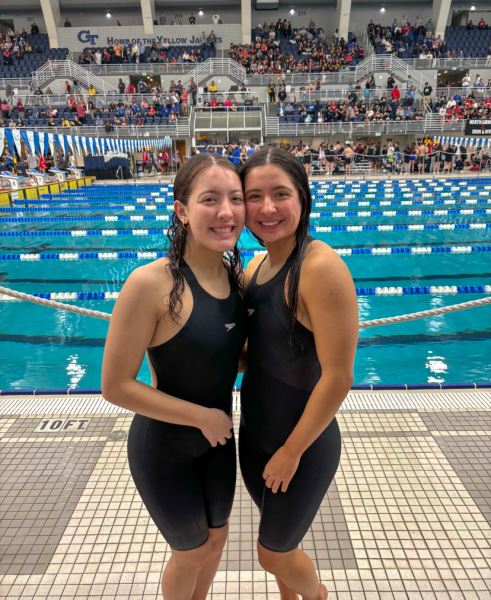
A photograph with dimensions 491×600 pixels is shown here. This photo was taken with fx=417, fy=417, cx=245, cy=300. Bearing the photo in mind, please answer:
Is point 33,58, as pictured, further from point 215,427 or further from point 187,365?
point 215,427

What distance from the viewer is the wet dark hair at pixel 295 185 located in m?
1.10

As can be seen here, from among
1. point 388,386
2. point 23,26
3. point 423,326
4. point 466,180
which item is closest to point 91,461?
point 388,386

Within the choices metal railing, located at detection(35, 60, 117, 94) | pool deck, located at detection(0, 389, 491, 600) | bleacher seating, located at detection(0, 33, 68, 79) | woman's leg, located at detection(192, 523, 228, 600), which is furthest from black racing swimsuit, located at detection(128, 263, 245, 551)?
bleacher seating, located at detection(0, 33, 68, 79)

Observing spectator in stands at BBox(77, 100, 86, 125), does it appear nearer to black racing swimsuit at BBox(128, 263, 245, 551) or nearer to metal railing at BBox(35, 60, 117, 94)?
metal railing at BBox(35, 60, 117, 94)

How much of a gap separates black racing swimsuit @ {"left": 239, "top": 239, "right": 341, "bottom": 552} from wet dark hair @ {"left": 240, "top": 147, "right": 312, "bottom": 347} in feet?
0.12

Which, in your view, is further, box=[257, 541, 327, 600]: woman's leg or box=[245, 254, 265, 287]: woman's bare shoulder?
box=[245, 254, 265, 287]: woman's bare shoulder

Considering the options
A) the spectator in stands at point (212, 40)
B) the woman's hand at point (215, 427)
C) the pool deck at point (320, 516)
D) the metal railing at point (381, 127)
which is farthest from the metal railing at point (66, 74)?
the woman's hand at point (215, 427)

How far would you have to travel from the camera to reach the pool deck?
59.4 inches

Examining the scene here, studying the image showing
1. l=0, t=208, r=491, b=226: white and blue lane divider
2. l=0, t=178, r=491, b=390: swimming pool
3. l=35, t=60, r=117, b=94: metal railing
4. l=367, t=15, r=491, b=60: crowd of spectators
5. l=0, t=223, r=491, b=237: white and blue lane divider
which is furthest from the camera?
l=367, t=15, r=491, b=60: crowd of spectators

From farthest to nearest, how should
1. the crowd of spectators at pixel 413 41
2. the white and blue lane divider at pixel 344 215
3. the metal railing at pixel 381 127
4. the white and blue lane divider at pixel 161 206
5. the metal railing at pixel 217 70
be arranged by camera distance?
A: the crowd of spectators at pixel 413 41, the metal railing at pixel 217 70, the metal railing at pixel 381 127, the white and blue lane divider at pixel 161 206, the white and blue lane divider at pixel 344 215

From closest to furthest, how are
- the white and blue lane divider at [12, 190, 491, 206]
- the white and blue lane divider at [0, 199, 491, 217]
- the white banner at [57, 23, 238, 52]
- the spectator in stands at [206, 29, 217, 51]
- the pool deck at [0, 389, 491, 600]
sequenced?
the pool deck at [0, 389, 491, 600] < the white and blue lane divider at [0, 199, 491, 217] < the white and blue lane divider at [12, 190, 491, 206] < the spectator in stands at [206, 29, 217, 51] < the white banner at [57, 23, 238, 52]

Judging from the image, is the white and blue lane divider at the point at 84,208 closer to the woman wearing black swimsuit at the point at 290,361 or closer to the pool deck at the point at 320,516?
the pool deck at the point at 320,516

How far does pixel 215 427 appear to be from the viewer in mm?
1161

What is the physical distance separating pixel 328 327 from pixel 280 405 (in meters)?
0.32
